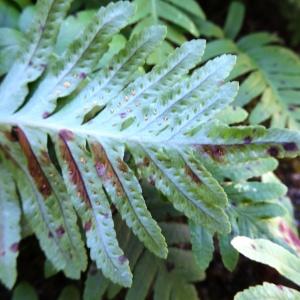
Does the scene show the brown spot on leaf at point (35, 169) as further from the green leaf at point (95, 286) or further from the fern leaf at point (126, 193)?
the green leaf at point (95, 286)

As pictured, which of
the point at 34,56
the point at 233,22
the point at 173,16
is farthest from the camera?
the point at 233,22

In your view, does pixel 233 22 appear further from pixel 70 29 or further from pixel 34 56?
pixel 34 56

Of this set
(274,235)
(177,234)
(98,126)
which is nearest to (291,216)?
(274,235)

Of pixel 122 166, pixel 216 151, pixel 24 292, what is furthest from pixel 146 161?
pixel 24 292

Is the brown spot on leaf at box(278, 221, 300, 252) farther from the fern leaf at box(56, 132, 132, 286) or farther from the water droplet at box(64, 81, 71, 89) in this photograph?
the water droplet at box(64, 81, 71, 89)

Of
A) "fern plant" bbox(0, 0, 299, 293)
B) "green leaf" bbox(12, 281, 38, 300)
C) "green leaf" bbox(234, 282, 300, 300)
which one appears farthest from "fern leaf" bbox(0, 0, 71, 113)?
"green leaf" bbox(234, 282, 300, 300)

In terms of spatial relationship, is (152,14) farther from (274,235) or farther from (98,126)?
(274,235)
